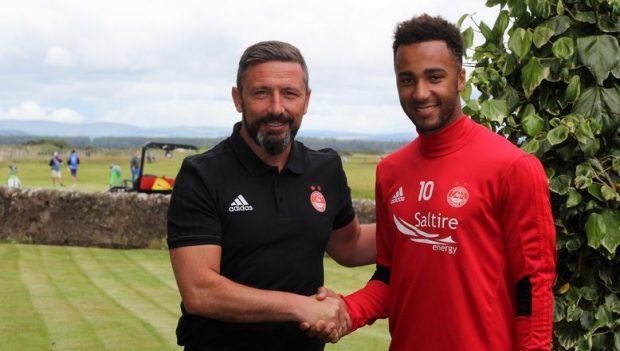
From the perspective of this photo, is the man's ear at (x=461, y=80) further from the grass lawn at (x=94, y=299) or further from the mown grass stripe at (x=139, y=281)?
the mown grass stripe at (x=139, y=281)

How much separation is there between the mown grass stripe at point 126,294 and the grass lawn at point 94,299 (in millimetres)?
13

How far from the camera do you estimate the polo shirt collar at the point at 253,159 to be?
12.9ft

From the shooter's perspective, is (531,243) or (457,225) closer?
(531,243)

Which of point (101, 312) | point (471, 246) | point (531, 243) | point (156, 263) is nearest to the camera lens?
point (531, 243)

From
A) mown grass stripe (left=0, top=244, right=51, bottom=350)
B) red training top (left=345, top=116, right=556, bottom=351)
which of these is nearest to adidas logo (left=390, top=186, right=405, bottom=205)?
red training top (left=345, top=116, right=556, bottom=351)

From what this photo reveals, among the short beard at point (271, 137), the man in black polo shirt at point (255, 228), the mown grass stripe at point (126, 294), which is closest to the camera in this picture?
the man in black polo shirt at point (255, 228)

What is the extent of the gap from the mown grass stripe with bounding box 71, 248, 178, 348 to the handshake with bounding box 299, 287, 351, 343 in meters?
5.84

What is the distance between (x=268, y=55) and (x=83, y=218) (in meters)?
15.4

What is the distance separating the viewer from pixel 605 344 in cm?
376

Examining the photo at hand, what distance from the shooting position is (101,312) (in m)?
11.5

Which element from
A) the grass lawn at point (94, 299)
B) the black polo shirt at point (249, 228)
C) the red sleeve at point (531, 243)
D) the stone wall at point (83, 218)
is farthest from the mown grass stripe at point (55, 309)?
the red sleeve at point (531, 243)

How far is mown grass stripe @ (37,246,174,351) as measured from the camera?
31.5ft

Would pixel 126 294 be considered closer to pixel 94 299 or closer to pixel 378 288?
pixel 94 299

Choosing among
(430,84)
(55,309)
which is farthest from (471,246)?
(55,309)
